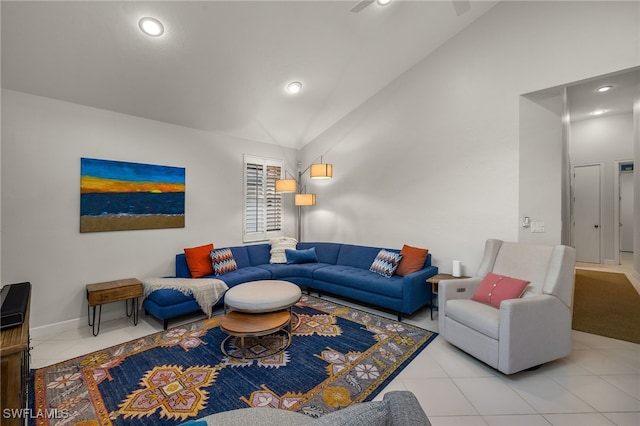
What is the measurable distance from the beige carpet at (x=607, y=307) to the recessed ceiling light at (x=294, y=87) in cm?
465

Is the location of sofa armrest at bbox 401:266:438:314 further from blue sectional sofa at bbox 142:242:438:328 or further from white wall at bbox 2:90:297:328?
white wall at bbox 2:90:297:328

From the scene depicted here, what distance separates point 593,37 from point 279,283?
425 cm

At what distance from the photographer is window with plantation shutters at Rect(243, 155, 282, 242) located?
5.04 metres

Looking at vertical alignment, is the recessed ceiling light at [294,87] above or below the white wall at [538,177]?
above

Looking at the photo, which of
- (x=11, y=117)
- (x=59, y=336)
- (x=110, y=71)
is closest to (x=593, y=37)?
(x=110, y=71)

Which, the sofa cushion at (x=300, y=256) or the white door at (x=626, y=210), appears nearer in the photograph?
the sofa cushion at (x=300, y=256)

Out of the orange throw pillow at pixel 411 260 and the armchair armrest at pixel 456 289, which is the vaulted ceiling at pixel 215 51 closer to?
the orange throw pillow at pixel 411 260

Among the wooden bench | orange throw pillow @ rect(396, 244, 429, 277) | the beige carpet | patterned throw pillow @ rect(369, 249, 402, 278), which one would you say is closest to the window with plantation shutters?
the wooden bench

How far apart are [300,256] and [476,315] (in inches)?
115

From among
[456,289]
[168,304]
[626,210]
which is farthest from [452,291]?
[626,210]

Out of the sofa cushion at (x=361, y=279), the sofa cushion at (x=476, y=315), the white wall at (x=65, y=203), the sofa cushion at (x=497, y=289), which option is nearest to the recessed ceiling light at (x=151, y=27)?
the white wall at (x=65, y=203)

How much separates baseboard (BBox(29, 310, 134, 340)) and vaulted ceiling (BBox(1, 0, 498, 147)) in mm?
2575

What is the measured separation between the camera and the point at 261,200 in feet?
17.2

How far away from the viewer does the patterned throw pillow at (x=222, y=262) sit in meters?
4.00
